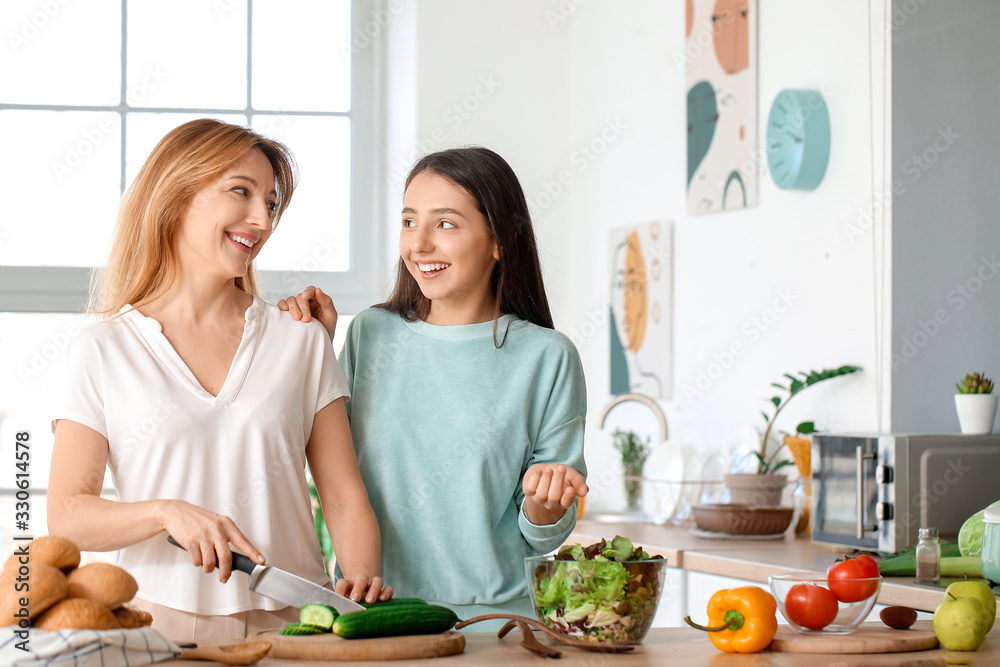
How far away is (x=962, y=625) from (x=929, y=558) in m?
0.76

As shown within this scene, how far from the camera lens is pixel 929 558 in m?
1.88

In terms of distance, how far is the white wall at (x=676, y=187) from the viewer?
2.66 m

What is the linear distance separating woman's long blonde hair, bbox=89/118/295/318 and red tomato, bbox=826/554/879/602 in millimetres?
938

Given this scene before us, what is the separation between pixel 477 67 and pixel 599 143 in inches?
20.3

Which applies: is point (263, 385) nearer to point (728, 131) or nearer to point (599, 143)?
point (728, 131)

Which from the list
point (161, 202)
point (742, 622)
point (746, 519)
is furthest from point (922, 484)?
point (161, 202)

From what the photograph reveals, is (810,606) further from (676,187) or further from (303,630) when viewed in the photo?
(676,187)

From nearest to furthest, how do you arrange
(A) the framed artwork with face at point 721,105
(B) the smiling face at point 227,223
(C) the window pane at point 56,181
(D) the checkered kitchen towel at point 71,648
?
(D) the checkered kitchen towel at point 71,648
(B) the smiling face at point 227,223
(A) the framed artwork with face at point 721,105
(C) the window pane at point 56,181

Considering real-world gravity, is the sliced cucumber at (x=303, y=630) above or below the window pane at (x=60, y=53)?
below

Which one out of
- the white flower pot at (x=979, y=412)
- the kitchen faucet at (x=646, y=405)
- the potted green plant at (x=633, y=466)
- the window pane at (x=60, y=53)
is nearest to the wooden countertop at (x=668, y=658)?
the white flower pot at (x=979, y=412)

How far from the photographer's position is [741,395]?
3.07 m

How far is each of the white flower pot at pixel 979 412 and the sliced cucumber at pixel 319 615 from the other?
166 cm

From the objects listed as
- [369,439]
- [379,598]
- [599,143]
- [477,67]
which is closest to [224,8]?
[477,67]

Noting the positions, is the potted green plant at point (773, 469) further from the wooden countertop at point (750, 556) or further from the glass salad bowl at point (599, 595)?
the glass salad bowl at point (599, 595)
